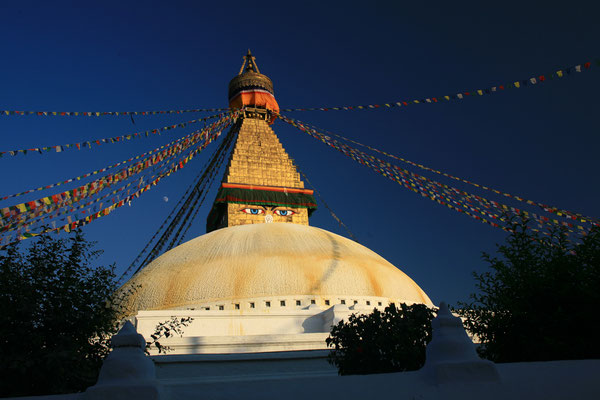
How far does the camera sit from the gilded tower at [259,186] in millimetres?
19625

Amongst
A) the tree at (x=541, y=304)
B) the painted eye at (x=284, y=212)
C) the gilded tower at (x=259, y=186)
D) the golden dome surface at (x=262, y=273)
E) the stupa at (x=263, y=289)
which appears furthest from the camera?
the painted eye at (x=284, y=212)

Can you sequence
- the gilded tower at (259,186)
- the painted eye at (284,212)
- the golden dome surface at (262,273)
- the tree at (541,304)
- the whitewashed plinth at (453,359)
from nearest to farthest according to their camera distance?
the whitewashed plinth at (453,359)
the tree at (541,304)
the golden dome surface at (262,273)
the gilded tower at (259,186)
the painted eye at (284,212)

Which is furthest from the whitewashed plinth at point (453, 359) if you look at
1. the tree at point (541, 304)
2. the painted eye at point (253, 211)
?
the painted eye at point (253, 211)

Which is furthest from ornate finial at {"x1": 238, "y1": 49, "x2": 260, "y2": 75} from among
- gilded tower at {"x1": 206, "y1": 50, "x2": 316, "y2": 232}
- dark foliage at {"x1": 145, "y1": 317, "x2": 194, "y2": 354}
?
dark foliage at {"x1": 145, "y1": 317, "x2": 194, "y2": 354}

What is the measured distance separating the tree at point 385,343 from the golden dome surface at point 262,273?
4721 millimetres

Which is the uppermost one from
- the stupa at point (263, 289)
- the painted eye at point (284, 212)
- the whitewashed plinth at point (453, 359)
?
the painted eye at point (284, 212)

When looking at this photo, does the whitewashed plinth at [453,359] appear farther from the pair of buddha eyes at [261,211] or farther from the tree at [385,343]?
the pair of buddha eyes at [261,211]

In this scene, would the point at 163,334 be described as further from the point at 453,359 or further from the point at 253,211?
the point at 253,211

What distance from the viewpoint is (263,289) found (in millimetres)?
11320

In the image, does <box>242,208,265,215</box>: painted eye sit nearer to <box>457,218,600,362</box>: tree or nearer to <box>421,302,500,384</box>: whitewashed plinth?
<box>457,218,600,362</box>: tree

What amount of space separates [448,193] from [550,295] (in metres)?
7.45

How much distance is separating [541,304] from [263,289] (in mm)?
6506

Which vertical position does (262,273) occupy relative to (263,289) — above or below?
above

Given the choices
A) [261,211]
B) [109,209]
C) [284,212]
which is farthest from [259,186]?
[109,209]
